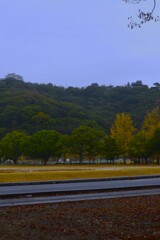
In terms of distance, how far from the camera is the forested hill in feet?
300

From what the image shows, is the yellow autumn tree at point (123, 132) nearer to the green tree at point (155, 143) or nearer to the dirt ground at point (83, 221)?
the green tree at point (155, 143)

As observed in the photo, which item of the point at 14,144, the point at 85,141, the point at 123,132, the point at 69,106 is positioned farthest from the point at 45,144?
the point at 69,106

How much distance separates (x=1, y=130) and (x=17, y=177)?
5500cm

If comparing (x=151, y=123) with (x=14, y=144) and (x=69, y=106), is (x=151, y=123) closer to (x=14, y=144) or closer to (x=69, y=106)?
(x=14, y=144)

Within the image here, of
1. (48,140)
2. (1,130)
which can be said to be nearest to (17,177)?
(48,140)

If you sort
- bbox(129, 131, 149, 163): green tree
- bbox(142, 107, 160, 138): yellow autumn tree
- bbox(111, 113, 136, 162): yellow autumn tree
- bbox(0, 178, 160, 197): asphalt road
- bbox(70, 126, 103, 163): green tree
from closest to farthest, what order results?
bbox(0, 178, 160, 197): asphalt road < bbox(129, 131, 149, 163): green tree < bbox(70, 126, 103, 163): green tree < bbox(111, 113, 136, 162): yellow autumn tree < bbox(142, 107, 160, 138): yellow autumn tree

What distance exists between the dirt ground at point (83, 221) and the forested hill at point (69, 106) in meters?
70.2

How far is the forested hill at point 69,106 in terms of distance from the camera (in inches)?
3597

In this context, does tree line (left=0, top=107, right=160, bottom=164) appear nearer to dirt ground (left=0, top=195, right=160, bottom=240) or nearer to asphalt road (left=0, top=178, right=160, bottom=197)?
asphalt road (left=0, top=178, right=160, bottom=197)

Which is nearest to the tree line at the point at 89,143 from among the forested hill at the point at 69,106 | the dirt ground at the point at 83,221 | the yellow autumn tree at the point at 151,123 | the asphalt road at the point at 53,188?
the yellow autumn tree at the point at 151,123

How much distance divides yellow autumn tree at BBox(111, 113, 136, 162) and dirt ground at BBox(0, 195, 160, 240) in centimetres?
4877

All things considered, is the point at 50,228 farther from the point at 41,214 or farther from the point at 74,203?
the point at 74,203

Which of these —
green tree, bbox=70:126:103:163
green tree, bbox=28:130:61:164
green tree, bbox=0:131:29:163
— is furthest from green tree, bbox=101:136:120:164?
green tree, bbox=0:131:29:163

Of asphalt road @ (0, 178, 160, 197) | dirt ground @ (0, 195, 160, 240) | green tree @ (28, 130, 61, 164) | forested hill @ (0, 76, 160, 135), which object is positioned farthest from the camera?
forested hill @ (0, 76, 160, 135)
